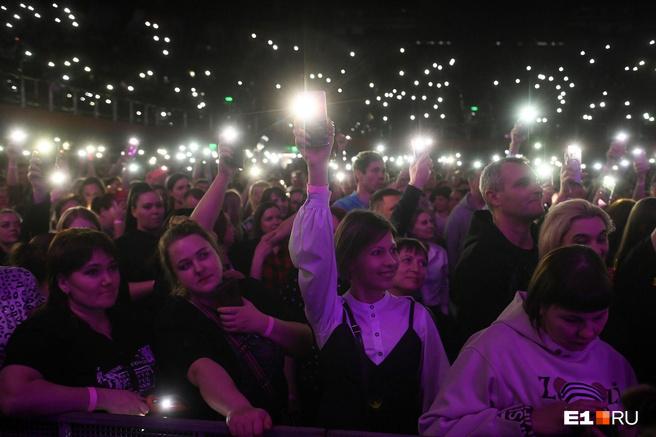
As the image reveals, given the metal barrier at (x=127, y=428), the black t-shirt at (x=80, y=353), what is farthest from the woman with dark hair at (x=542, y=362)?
the black t-shirt at (x=80, y=353)

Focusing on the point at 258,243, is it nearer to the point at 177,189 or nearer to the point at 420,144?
the point at 420,144

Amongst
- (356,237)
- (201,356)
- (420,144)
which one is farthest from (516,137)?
(201,356)

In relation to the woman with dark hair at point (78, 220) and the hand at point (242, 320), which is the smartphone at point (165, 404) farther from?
the woman with dark hair at point (78, 220)

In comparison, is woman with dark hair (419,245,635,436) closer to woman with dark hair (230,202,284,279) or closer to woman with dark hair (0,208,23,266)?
woman with dark hair (230,202,284,279)

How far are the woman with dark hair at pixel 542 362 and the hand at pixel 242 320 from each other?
0.89 m

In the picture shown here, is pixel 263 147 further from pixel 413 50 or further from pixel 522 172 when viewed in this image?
pixel 522 172

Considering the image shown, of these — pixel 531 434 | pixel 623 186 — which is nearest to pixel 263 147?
pixel 623 186

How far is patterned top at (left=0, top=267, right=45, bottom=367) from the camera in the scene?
10.8 ft

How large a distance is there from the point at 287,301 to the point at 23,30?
19234 mm

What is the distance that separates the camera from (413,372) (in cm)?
290

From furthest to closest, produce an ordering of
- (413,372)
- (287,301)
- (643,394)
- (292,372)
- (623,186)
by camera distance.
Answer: (623,186)
(287,301)
(292,372)
(413,372)
(643,394)

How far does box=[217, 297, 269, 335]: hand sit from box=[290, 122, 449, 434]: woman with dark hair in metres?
0.23

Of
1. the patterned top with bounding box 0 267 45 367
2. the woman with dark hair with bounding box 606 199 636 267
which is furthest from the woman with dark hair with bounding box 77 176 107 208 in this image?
the woman with dark hair with bounding box 606 199 636 267

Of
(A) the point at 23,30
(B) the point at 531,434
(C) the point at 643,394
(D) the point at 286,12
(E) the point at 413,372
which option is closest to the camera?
(C) the point at 643,394
